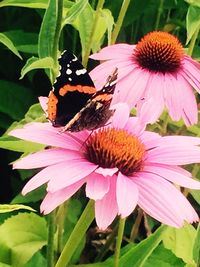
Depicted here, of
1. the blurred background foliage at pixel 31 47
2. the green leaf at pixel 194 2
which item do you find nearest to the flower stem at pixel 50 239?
the blurred background foliage at pixel 31 47

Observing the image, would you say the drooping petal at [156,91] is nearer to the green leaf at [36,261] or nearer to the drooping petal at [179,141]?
the drooping petal at [179,141]

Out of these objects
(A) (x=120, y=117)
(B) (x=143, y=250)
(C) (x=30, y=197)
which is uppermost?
(A) (x=120, y=117)

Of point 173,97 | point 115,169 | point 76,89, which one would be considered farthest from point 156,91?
point 115,169

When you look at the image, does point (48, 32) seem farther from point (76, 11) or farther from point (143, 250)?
point (143, 250)

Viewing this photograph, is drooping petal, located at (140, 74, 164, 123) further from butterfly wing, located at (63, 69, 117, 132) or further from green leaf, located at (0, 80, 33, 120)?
green leaf, located at (0, 80, 33, 120)

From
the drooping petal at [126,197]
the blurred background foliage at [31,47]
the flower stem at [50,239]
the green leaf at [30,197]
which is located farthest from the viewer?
the blurred background foliage at [31,47]

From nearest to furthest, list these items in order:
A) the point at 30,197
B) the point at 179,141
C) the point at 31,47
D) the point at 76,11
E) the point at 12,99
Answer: the point at 179,141 → the point at 76,11 → the point at 30,197 → the point at 31,47 → the point at 12,99

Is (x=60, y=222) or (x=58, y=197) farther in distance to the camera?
(x=60, y=222)
